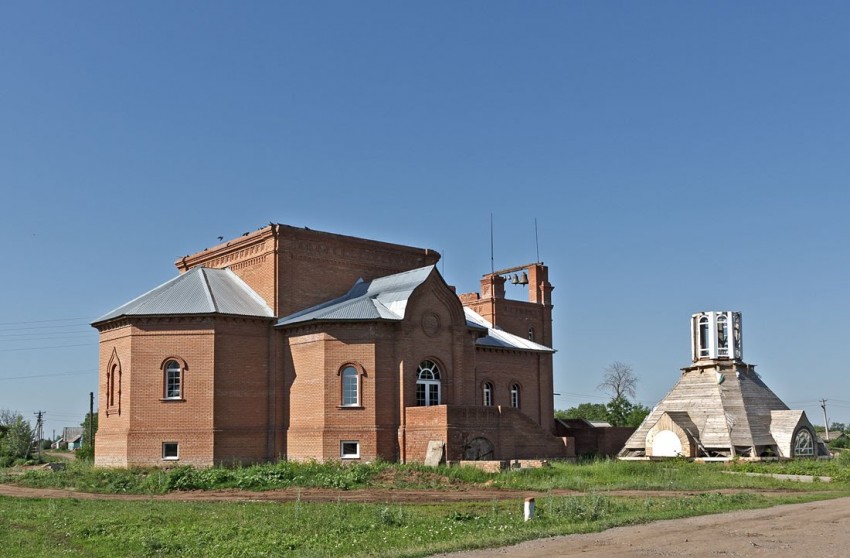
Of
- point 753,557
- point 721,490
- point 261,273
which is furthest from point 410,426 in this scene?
point 753,557

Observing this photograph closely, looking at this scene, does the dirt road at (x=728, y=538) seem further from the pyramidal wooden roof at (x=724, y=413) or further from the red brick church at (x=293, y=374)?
the red brick church at (x=293, y=374)

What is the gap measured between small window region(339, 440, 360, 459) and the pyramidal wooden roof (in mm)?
12611

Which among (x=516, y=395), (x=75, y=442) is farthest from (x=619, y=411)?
(x=75, y=442)

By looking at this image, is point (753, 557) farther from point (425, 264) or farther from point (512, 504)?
point (425, 264)

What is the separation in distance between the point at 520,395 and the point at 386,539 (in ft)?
94.4

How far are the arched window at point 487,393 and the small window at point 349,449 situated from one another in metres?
10.1

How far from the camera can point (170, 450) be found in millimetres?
34531

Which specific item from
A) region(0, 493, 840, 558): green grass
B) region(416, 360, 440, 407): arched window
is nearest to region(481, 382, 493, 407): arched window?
region(416, 360, 440, 407): arched window

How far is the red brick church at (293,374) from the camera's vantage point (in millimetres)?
34344

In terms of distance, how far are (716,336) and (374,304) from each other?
611 inches

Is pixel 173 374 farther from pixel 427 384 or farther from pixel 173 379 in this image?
pixel 427 384

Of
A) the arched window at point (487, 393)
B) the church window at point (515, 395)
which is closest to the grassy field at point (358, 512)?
the arched window at point (487, 393)

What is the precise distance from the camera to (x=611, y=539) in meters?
15.6

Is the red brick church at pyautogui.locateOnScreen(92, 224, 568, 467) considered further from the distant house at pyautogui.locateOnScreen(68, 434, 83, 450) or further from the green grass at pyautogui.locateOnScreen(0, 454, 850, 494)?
the distant house at pyautogui.locateOnScreen(68, 434, 83, 450)
